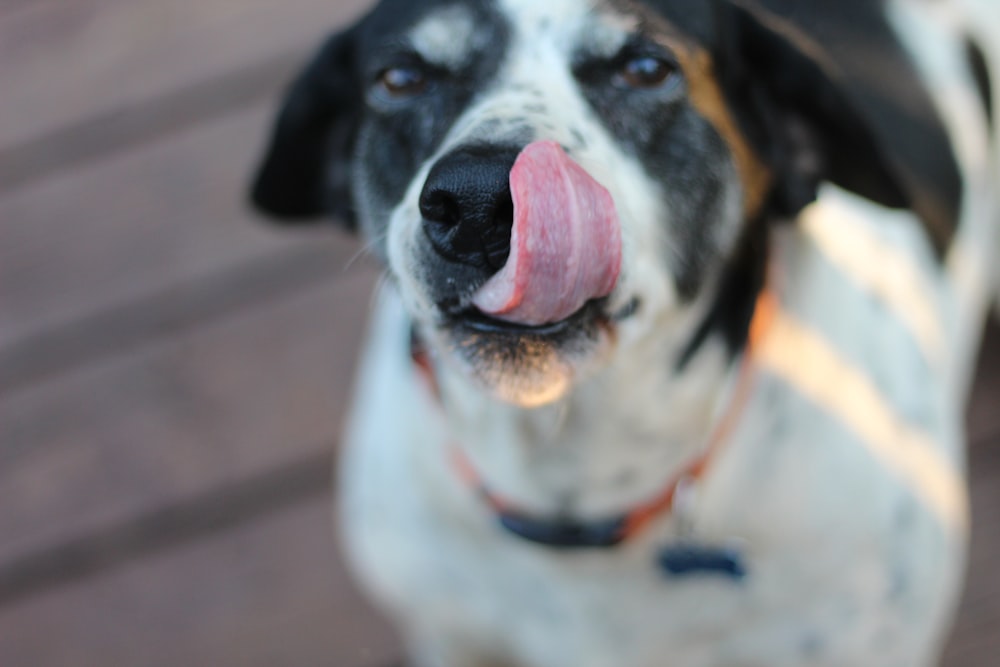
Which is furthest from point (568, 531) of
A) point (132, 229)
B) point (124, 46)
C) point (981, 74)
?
point (124, 46)

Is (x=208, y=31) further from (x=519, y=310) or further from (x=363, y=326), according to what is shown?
(x=519, y=310)

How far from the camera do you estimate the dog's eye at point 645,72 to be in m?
1.18

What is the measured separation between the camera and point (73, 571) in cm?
207

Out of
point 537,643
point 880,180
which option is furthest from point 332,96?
point 537,643

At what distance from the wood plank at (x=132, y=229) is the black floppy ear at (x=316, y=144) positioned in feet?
2.53

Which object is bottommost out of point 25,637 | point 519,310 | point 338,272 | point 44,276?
point 25,637

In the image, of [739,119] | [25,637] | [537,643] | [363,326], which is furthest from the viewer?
[363,326]

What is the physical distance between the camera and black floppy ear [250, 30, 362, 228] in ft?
4.45

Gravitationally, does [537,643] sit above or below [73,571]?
above

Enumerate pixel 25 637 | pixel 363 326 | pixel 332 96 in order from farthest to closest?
1. pixel 363 326
2. pixel 25 637
3. pixel 332 96

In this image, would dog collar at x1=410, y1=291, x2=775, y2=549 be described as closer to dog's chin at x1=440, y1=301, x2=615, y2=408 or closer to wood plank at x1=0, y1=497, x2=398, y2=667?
dog's chin at x1=440, y1=301, x2=615, y2=408

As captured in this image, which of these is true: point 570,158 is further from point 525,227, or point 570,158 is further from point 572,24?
point 572,24

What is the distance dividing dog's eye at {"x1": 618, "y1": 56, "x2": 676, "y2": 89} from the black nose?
0.25m

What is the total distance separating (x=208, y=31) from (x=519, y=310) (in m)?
1.81
